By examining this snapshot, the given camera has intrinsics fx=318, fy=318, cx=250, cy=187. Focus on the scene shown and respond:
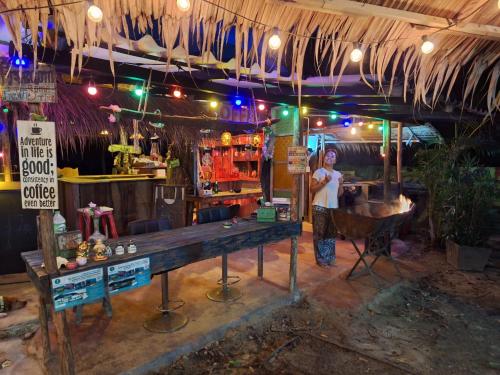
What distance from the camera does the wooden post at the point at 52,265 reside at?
2.17m

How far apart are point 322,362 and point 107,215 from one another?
3603 millimetres

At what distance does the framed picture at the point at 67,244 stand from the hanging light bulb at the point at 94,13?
1.64 m

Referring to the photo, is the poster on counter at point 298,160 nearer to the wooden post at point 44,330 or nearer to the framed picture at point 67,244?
the framed picture at point 67,244

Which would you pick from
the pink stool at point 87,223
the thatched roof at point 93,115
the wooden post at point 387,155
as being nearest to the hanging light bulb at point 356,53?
the thatched roof at point 93,115

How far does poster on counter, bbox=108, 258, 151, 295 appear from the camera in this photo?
2.47 metres

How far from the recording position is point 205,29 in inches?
88.0

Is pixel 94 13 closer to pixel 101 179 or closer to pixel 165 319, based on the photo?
pixel 165 319

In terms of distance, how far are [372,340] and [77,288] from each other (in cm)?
285

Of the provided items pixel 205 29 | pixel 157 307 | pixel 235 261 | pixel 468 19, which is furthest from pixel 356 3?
pixel 235 261

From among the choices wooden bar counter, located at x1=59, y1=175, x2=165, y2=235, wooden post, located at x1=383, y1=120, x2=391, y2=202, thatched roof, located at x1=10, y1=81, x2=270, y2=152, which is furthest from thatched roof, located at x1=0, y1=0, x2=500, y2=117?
wooden post, located at x1=383, y1=120, x2=391, y2=202

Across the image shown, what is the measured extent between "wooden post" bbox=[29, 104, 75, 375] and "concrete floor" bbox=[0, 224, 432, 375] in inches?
13.7

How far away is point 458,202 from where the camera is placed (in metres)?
5.66

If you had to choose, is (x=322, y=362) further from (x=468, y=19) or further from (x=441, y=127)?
(x=441, y=127)

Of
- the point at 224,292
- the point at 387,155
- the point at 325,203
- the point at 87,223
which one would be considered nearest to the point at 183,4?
the point at 224,292
